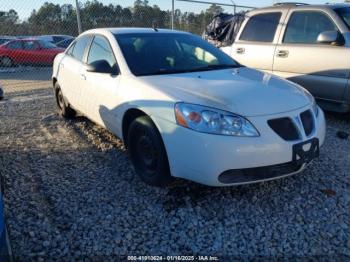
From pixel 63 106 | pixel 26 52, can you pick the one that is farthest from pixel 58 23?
pixel 63 106

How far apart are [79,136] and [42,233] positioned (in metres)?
2.60

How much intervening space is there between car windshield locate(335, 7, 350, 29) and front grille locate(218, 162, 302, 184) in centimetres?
335

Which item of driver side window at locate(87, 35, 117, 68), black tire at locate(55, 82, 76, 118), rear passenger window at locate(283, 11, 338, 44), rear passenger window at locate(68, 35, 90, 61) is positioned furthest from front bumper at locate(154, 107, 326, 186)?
black tire at locate(55, 82, 76, 118)

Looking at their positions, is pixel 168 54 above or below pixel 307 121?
above

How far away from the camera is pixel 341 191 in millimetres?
3729

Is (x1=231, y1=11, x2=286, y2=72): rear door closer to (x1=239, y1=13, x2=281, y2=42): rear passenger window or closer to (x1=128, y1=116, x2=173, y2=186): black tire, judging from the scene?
(x1=239, y1=13, x2=281, y2=42): rear passenger window

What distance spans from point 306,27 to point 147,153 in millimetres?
3829

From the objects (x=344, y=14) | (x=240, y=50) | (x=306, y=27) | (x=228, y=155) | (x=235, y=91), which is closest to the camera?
(x=228, y=155)

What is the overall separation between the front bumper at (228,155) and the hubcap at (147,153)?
303mm

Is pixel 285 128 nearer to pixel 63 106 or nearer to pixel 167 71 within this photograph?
pixel 167 71

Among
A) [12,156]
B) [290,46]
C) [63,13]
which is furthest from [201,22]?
[12,156]

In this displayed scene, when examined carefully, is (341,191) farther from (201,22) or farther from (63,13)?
(63,13)

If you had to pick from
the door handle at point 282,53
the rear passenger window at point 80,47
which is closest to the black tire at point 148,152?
the rear passenger window at point 80,47

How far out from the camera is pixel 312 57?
5902 millimetres
